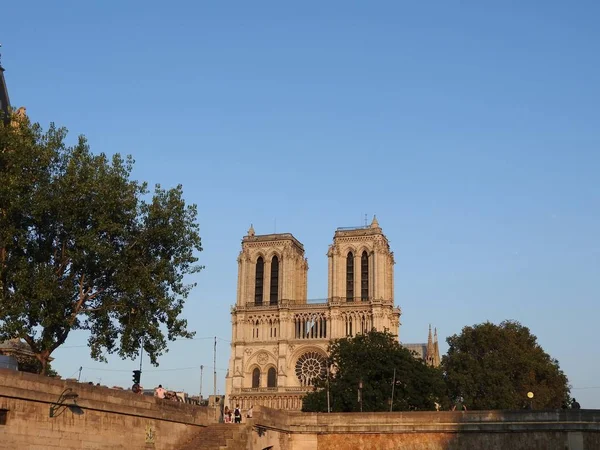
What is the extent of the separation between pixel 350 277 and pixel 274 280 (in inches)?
445

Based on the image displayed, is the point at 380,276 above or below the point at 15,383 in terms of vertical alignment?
above

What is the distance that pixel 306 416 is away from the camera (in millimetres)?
36594

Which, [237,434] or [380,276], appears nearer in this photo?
[237,434]

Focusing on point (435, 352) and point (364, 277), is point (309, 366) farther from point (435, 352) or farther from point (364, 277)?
point (435, 352)

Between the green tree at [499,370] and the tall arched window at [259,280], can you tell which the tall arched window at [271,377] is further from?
the green tree at [499,370]

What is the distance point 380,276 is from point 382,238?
635 centimetres

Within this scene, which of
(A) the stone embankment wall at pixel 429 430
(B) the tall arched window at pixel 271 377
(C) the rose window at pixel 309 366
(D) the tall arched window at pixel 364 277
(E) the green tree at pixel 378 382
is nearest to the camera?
(A) the stone embankment wall at pixel 429 430

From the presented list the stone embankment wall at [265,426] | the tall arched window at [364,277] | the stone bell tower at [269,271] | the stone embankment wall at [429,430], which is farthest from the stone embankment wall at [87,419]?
the stone bell tower at [269,271]

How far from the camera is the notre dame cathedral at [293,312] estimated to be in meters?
108

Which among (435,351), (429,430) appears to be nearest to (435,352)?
(435,351)

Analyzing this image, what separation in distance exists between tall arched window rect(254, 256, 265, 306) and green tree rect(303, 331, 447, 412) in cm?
5033

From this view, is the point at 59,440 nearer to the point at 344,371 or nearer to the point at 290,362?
the point at 344,371

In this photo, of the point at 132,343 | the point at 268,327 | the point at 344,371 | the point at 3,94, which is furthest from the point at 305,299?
the point at 132,343

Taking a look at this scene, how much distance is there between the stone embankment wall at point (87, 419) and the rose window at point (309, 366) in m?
75.3
